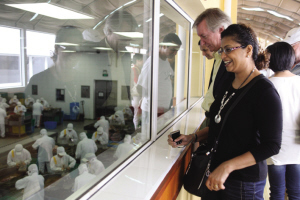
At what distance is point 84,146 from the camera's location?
196 cm

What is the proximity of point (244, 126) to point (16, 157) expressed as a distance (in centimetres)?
125

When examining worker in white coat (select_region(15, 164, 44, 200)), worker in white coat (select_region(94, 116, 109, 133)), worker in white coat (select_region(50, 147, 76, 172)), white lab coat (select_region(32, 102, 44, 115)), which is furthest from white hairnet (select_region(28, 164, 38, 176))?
worker in white coat (select_region(94, 116, 109, 133))

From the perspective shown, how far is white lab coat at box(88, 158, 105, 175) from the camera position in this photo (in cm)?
155

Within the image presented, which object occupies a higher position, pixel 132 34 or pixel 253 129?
pixel 132 34

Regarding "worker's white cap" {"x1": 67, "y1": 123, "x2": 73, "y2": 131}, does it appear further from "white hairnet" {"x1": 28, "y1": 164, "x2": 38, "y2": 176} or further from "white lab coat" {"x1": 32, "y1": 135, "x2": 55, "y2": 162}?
"white hairnet" {"x1": 28, "y1": 164, "x2": 38, "y2": 176}

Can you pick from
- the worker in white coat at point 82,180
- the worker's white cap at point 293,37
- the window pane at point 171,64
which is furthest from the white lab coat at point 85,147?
the worker's white cap at point 293,37

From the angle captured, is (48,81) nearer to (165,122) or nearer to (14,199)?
(14,199)

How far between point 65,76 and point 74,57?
18 cm

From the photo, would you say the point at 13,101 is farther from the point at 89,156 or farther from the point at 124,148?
the point at 124,148

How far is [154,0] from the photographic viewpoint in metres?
A: 2.06

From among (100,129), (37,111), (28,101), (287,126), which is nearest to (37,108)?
(37,111)

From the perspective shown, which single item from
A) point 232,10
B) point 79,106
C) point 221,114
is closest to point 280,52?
point 221,114

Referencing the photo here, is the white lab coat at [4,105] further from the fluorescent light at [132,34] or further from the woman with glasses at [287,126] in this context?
the woman with glasses at [287,126]

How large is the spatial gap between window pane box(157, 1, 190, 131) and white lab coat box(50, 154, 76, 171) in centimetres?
97
